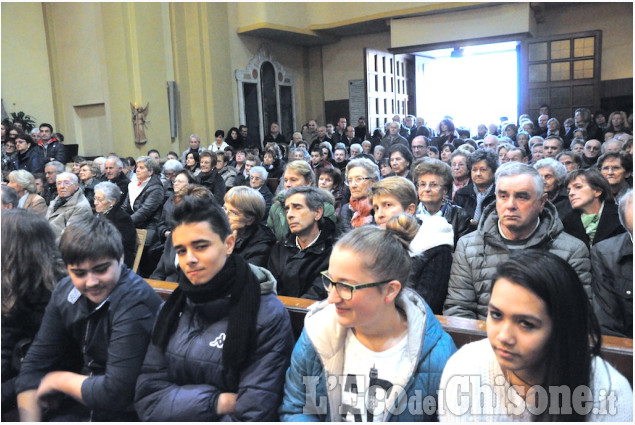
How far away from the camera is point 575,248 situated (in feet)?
8.63

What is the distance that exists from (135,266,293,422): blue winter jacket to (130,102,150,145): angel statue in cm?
1054

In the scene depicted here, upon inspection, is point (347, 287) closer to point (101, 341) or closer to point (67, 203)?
point (101, 341)

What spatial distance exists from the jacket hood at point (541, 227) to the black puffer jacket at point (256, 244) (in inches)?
54.5

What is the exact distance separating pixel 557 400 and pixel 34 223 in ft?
7.62

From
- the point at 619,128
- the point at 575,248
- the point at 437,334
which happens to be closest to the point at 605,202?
the point at 575,248

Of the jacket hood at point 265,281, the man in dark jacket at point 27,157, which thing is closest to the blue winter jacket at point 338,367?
the jacket hood at point 265,281

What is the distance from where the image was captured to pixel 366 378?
73.3 inches

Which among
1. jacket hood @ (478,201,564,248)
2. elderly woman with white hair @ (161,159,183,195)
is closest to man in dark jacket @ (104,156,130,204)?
elderly woman with white hair @ (161,159,183,195)

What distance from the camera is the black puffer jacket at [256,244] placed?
11.3ft

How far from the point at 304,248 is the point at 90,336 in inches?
55.1

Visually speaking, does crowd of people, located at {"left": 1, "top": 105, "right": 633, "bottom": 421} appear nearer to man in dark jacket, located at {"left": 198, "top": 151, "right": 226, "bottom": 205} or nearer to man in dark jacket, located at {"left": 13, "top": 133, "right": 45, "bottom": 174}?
man in dark jacket, located at {"left": 198, "top": 151, "right": 226, "bottom": 205}

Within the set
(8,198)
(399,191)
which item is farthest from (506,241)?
(8,198)

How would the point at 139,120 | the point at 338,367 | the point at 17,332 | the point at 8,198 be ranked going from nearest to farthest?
the point at 338,367
the point at 17,332
the point at 8,198
the point at 139,120

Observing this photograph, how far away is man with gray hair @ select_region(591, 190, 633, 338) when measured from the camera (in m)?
2.43
